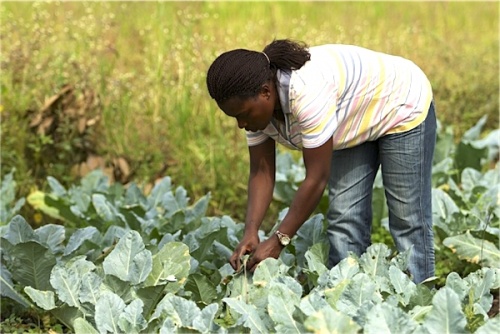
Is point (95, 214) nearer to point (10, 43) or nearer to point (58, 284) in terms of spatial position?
point (58, 284)

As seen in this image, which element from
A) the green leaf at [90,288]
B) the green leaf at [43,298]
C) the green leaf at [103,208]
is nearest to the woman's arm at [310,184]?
the green leaf at [90,288]

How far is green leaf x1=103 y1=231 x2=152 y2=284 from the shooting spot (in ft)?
11.0

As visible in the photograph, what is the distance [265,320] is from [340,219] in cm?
82

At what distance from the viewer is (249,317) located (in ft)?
9.64

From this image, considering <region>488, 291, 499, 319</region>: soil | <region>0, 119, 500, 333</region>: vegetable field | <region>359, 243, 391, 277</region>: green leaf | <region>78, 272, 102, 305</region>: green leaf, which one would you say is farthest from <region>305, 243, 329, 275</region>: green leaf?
<region>78, 272, 102, 305</region>: green leaf

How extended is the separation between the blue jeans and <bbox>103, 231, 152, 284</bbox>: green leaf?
881mm

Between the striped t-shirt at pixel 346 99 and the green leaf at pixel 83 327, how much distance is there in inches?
39.2

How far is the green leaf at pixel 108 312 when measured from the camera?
3.02 meters

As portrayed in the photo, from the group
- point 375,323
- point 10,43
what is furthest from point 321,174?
point 10,43

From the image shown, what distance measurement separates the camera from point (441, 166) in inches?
196

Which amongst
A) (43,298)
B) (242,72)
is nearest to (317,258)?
(242,72)

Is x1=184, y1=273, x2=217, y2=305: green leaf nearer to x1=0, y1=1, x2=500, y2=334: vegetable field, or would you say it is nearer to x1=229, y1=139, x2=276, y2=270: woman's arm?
x1=0, y1=1, x2=500, y2=334: vegetable field

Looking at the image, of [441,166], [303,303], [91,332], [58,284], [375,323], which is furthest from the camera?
[441,166]

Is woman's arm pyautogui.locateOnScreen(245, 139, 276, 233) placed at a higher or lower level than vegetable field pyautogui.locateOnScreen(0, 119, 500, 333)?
higher
